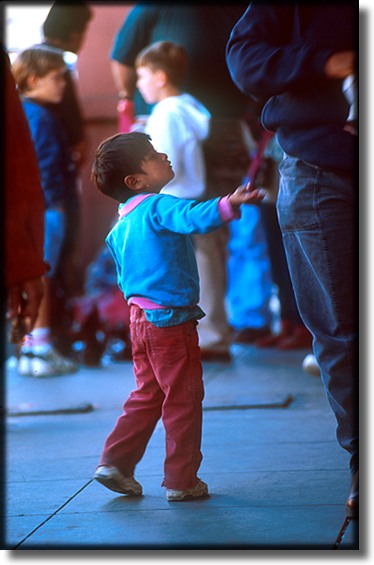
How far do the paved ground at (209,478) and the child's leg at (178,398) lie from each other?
4.7 inches

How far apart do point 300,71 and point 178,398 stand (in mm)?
1016

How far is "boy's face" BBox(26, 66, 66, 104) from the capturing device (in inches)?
240

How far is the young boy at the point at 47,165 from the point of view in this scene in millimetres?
6094

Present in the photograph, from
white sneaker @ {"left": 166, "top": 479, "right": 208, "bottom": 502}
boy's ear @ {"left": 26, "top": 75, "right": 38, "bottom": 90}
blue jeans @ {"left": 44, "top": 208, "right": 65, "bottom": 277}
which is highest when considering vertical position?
boy's ear @ {"left": 26, "top": 75, "right": 38, "bottom": 90}

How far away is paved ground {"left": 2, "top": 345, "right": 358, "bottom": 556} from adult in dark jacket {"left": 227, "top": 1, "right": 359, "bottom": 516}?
0.87 feet

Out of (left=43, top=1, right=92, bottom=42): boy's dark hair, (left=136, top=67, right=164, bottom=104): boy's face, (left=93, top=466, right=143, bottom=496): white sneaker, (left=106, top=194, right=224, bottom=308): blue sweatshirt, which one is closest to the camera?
(left=106, top=194, right=224, bottom=308): blue sweatshirt

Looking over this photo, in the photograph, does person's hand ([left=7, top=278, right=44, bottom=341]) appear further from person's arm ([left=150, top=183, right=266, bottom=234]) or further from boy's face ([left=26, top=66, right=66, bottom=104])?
boy's face ([left=26, top=66, right=66, bottom=104])

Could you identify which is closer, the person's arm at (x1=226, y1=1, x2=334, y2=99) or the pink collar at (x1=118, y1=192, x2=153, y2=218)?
the person's arm at (x1=226, y1=1, x2=334, y2=99)

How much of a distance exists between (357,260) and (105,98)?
7.82 m

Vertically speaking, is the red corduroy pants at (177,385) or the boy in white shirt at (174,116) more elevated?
the boy in white shirt at (174,116)

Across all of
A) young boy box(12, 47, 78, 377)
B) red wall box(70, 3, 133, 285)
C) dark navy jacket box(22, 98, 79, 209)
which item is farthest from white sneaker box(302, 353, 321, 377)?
red wall box(70, 3, 133, 285)

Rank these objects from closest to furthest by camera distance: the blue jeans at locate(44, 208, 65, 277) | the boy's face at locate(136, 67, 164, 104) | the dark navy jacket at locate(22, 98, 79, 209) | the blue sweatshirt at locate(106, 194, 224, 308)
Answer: the blue sweatshirt at locate(106, 194, 224, 308) → the boy's face at locate(136, 67, 164, 104) → the dark navy jacket at locate(22, 98, 79, 209) → the blue jeans at locate(44, 208, 65, 277)

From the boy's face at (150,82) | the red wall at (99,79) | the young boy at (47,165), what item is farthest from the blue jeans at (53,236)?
the red wall at (99,79)

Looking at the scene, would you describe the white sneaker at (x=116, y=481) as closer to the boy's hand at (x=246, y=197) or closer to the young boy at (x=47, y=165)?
the boy's hand at (x=246, y=197)
